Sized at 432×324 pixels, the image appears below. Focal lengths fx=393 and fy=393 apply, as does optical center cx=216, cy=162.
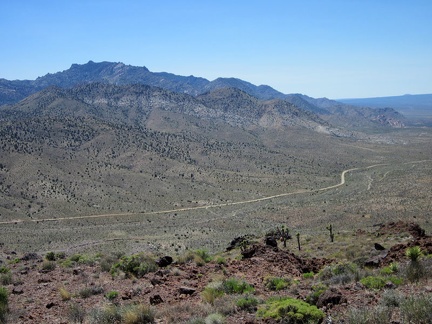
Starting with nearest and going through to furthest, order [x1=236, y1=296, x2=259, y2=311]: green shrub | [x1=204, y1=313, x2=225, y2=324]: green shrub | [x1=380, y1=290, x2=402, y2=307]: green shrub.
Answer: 1. [x1=380, y1=290, x2=402, y2=307]: green shrub
2. [x1=204, y1=313, x2=225, y2=324]: green shrub
3. [x1=236, y1=296, x2=259, y2=311]: green shrub

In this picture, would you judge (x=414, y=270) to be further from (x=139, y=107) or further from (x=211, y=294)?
(x=139, y=107)

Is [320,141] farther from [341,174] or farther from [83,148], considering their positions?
[83,148]

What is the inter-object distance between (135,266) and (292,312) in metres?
9.48

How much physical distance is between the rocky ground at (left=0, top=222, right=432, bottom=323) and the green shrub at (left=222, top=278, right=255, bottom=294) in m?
0.47

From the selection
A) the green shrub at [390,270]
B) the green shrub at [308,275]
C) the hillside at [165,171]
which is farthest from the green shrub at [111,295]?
the hillside at [165,171]

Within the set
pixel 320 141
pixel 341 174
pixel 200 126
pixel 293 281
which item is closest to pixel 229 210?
pixel 341 174

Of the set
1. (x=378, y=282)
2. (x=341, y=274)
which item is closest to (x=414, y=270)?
(x=378, y=282)

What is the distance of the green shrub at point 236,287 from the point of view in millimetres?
12734

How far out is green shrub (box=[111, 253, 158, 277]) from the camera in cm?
1678

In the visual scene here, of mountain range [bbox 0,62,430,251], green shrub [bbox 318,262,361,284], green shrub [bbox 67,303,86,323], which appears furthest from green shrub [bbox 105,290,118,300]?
mountain range [bbox 0,62,430,251]

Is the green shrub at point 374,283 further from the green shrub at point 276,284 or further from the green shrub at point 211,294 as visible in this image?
the green shrub at point 211,294

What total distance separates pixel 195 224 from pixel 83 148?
58.0 m

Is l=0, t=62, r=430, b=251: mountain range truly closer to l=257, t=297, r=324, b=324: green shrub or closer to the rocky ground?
the rocky ground

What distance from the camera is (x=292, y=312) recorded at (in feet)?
30.6
